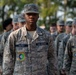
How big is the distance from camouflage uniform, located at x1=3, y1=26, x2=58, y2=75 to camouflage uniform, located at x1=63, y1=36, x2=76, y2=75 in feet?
5.53

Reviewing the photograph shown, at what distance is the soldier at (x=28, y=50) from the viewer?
6031 mm

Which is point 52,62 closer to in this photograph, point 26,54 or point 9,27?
point 26,54

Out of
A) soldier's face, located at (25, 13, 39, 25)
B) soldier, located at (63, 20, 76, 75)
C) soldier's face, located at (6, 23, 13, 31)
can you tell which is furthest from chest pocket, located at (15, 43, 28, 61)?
soldier's face, located at (6, 23, 13, 31)

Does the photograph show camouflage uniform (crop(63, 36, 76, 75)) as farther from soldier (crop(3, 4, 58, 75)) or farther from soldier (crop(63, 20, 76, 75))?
soldier (crop(3, 4, 58, 75))

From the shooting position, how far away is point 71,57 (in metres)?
7.95

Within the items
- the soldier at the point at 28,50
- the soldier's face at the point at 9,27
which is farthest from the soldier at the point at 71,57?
the soldier's face at the point at 9,27

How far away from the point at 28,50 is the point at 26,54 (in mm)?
65

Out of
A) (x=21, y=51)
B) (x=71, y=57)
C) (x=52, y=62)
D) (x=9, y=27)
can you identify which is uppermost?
(x=21, y=51)

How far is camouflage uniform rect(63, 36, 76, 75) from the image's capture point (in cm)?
773

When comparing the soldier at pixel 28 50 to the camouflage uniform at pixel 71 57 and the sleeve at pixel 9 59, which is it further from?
the camouflage uniform at pixel 71 57

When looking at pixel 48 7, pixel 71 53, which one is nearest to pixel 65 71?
pixel 71 53

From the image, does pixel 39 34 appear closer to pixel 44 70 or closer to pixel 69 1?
pixel 44 70

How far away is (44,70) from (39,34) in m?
0.53

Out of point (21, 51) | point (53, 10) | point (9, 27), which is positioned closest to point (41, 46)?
point (21, 51)
